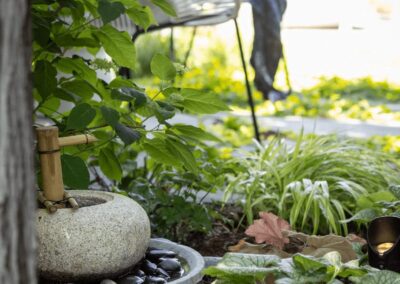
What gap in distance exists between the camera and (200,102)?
183 centimetres

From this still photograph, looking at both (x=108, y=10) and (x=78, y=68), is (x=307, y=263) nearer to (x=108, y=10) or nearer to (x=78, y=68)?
(x=108, y=10)

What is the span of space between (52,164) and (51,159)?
0.01 m

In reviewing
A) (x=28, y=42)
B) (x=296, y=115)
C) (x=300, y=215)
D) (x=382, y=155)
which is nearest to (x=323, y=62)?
(x=296, y=115)

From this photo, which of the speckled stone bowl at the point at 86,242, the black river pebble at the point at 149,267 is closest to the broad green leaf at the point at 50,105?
the speckled stone bowl at the point at 86,242

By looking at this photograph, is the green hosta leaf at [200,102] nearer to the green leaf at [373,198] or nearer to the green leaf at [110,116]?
the green leaf at [110,116]

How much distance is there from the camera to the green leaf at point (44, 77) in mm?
1777

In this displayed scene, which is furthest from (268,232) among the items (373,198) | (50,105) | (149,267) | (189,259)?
(50,105)

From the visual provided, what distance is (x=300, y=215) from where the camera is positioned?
2500mm

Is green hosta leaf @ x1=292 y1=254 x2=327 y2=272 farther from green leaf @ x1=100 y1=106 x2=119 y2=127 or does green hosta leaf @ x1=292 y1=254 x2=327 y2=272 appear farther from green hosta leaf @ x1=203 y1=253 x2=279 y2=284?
green leaf @ x1=100 y1=106 x2=119 y2=127

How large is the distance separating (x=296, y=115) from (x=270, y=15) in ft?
4.34

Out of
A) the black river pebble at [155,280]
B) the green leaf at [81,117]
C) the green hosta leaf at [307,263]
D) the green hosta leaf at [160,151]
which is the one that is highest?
the green leaf at [81,117]

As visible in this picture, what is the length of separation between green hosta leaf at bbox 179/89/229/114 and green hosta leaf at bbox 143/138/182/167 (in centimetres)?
12

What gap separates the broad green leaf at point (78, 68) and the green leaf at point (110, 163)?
0.21 metres

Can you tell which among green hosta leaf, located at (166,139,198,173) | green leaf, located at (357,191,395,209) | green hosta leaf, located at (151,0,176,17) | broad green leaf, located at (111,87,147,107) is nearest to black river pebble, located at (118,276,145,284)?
green hosta leaf, located at (166,139,198,173)
